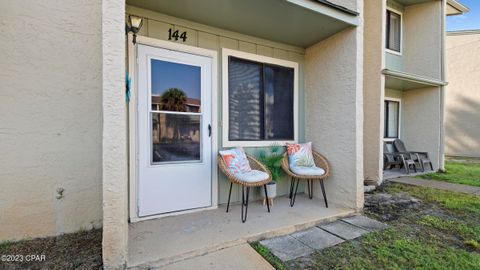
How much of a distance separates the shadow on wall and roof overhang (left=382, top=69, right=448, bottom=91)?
5.14 metres

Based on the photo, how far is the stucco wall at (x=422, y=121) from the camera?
229 inches

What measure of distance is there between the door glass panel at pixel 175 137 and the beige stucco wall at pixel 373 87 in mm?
3693

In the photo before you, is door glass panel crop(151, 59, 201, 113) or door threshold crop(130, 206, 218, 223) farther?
door glass panel crop(151, 59, 201, 113)

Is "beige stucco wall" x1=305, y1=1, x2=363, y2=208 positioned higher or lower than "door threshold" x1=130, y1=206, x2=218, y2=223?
higher

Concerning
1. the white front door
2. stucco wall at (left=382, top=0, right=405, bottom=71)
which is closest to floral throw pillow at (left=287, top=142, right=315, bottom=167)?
the white front door

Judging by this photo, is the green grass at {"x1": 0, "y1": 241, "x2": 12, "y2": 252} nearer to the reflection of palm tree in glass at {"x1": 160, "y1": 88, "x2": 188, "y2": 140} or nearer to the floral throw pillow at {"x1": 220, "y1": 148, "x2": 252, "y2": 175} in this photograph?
the reflection of palm tree in glass at {"x1": 160, "y1": 88, "x2": 188, "y2": 140}

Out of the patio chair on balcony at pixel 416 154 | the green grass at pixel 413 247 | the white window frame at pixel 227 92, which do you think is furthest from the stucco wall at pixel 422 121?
the white window frame at pixel 227 92

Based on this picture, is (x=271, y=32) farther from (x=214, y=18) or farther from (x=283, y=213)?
(x=283, y=213)

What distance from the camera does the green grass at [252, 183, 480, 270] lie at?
1881mm

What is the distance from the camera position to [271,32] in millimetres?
3258

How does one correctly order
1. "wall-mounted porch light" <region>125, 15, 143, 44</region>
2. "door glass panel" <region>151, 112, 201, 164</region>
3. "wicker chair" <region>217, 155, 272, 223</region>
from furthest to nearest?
1. "door glass panel" <region>151, 112, 201, 164</region>
2. "wicker chair" <region>217, 155, 272, 223</region>
3. "wall-mounted porch light" <region>125, 15, 143, 44</region>

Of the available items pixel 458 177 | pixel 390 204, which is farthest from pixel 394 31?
pixel 390 204

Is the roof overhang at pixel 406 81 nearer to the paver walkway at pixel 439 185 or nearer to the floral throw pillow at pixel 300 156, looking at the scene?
the paver walkway at pixel 439 185

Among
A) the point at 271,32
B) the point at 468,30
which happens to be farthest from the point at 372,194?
→ the point at 468,30
